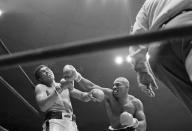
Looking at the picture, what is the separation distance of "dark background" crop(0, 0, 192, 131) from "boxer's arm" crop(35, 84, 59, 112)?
1484 mm

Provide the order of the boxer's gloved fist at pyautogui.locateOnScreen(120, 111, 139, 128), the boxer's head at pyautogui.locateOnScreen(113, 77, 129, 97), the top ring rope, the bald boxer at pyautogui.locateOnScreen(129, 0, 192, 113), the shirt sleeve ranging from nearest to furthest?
1. the top ring rope
2. the bald boxer at pyautogui.locateOnScreen(129, 0, 192, 113)
3. the shirt sleeve
4. the boxer's gloved fist at pyautogui.locateOnScreen(120, 111, 139, 128)
5. the boxer's head at pyautogui.locateOnScreen(113, 77, 129, 97)

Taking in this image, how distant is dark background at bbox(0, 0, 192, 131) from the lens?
483 centimetres

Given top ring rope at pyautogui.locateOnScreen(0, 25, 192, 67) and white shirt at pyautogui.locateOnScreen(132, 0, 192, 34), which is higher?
white shirt at pyautogui.locateOnScreen(132, 0, 192, 34)

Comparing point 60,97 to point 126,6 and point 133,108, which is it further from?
point 126,6

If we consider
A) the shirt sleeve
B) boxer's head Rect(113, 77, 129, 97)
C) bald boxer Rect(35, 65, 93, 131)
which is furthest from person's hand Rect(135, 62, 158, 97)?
boxer's head Rect(113, 77, 129, 97)

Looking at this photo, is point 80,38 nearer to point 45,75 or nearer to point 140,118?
point 45,75

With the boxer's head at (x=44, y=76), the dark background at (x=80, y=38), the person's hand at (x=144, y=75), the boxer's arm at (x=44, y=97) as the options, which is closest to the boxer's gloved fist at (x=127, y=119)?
the boxer's arm at (x=44, y=97)

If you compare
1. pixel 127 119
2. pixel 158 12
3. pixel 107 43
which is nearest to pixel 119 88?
pixel 127 119

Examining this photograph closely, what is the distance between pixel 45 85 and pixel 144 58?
161 cm

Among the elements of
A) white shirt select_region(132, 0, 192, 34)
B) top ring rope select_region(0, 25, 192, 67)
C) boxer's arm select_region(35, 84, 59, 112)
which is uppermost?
boxer's arm select_region(35, 84, 59, 112)

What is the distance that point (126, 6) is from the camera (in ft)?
15.6

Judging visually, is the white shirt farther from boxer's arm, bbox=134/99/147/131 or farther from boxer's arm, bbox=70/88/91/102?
boxer's arm, bbox=70/88/91/102

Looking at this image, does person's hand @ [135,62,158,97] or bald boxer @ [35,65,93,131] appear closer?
person's hand @ [135,62,158,97]

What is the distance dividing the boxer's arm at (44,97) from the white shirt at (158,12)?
1.34m
